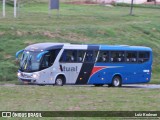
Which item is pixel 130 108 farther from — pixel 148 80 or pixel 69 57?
pixel 148 80

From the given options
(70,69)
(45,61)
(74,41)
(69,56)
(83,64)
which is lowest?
(70,69)

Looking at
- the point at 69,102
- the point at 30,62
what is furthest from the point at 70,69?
the point at 69,102

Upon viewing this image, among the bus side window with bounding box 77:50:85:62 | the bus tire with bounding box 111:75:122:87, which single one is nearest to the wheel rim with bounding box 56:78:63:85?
the bus side window with bounding box 77:50:85:62

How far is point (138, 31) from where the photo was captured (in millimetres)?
55844

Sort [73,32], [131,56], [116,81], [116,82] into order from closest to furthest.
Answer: [116,82] → [116,81] → [131,56] → [73,32]

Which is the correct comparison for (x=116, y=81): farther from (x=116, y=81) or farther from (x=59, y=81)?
(x=59, y=81)

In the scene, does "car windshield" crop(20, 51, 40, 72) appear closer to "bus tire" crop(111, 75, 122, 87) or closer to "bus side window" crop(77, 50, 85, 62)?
"bus side window" crop(77, 50, 85, 62)

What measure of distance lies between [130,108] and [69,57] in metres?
18.0

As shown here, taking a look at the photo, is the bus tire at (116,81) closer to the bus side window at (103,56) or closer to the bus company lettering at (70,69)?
the bus side window at (103,56)

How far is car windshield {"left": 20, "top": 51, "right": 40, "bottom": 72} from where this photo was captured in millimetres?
33219

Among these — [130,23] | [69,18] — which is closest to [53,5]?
[69,18]

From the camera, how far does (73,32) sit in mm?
48625

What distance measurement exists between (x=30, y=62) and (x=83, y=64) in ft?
11.3

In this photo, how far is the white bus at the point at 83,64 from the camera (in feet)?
109
